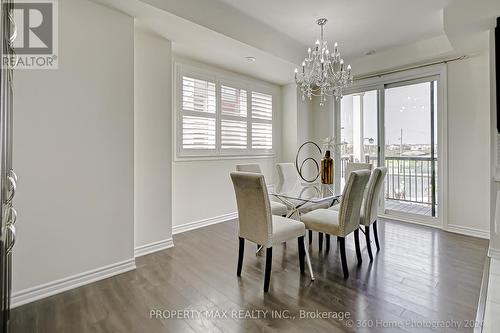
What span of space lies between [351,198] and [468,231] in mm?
2630

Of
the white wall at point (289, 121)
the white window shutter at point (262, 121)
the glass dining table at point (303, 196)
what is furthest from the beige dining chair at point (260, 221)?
the white wall at point (289, 121)

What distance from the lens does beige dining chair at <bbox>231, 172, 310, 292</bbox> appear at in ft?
7.02

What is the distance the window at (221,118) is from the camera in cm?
383

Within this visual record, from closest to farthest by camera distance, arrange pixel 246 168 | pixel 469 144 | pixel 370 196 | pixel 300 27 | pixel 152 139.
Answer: pixel 370 196, pixel 152 139, pixel 246 168, pixel 300 27, pixel 469 144

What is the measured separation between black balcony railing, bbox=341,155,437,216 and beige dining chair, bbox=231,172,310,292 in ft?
9.59

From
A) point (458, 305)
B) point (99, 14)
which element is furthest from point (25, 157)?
point (458, 305)

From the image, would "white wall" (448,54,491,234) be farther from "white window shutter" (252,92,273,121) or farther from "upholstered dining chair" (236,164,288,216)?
"white window shutter" (252,92,273,121)

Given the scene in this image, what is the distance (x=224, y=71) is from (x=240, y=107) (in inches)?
26.3

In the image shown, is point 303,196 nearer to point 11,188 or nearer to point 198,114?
point 198,114

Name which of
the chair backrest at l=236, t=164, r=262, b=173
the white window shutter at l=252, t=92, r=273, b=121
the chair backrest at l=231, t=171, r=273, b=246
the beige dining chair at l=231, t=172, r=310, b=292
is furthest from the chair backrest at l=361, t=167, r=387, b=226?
the white window shutter at l=252, t=92, r=273, b=121

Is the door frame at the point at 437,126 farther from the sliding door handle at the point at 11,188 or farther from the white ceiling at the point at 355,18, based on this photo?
the sliding door handle at the point at 11,188

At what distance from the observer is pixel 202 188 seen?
4.10 metres

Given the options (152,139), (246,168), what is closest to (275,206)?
(246,168)

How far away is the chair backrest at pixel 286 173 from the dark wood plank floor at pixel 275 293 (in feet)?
3.58
